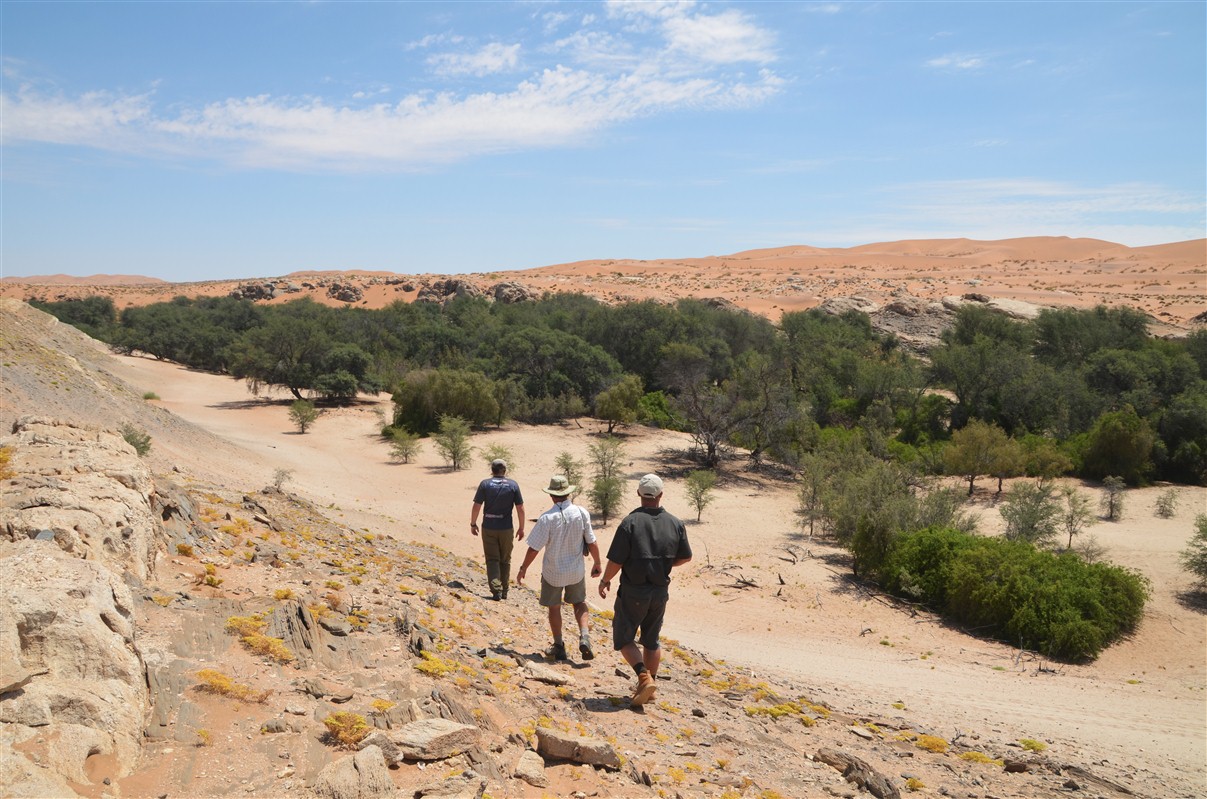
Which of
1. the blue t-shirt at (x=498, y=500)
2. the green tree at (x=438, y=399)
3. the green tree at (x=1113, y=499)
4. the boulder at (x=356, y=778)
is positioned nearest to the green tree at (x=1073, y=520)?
the green tree at (x=1113, y=499)

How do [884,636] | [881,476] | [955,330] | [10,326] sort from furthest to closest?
[955,330], [10,326], [881,476], [884,636]

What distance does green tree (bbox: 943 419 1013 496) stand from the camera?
2366cm

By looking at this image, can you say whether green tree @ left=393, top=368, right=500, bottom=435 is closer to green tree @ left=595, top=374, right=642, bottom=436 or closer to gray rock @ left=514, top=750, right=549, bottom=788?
green tree @ left=595, top=374, right=642, bottom=436

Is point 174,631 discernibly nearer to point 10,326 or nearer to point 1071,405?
point 10,326

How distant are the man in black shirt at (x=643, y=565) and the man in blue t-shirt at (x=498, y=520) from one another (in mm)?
2441

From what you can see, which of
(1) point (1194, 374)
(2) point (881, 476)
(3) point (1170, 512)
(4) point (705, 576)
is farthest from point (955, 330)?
(4) point (705, 576)

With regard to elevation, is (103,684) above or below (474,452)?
above

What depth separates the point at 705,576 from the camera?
1505 centimetres

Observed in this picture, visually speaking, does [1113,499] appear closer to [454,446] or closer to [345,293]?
[454,446]

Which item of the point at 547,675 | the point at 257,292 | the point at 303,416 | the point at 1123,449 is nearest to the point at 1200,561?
the point at 1123,449

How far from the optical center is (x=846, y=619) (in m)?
13.3

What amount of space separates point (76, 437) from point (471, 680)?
18.3ft

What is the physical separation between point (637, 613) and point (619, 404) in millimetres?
24861

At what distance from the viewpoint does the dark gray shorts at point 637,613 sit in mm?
6082
